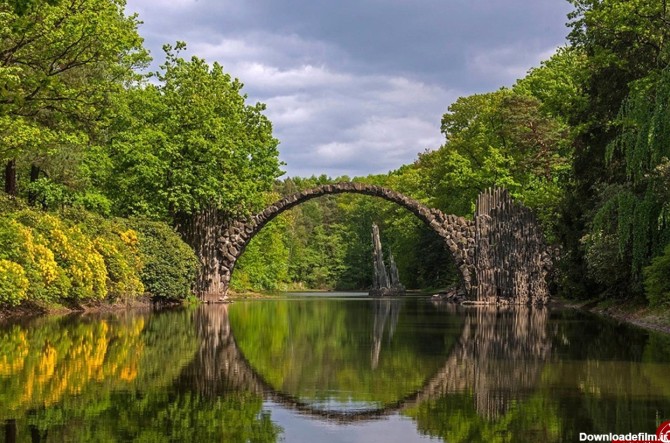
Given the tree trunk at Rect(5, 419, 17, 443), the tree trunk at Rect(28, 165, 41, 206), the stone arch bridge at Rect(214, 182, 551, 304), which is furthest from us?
the stone arch bridge at Rect(214, 182, 551, 304)

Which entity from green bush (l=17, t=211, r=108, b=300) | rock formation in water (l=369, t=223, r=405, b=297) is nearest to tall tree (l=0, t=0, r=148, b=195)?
green bush (l=17, t=211, r=108, b=300)

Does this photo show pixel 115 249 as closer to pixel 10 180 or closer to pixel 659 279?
pixel 10 180

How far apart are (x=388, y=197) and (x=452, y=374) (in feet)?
107

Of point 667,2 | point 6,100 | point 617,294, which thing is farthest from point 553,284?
point 6,100

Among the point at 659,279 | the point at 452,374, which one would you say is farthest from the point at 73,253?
the point at 452,374

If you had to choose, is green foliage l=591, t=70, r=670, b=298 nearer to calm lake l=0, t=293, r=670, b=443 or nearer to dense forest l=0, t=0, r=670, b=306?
dense forest l=0, t=0, r=670, b=306

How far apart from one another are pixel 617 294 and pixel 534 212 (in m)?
9.54

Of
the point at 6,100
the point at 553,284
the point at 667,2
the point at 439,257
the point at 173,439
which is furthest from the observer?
the point at 439,257

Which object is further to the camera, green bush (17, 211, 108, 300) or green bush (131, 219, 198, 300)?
green bush (131, 219, 198, 300)

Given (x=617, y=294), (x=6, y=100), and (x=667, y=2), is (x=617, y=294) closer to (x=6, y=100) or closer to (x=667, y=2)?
(x=667, y=2)

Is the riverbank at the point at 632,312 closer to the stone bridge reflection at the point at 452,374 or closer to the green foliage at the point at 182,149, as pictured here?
the stone bridge reflection at the point at 452,374

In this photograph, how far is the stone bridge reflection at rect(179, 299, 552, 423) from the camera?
8.88m

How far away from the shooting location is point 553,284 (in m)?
42.8

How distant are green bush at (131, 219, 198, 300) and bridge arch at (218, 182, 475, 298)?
4.64m
